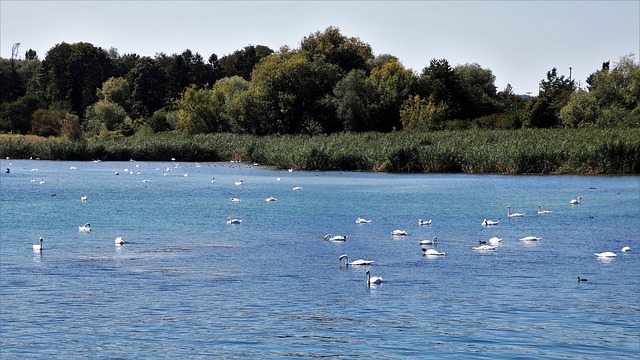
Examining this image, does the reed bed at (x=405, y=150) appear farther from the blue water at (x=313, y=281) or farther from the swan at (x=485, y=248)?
the swan at (x=485, y=248)

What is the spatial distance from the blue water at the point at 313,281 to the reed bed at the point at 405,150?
1685 cm

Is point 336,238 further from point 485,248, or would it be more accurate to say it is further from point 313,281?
point 313,281

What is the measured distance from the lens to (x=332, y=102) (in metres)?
99.4

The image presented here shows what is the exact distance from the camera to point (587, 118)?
286 feet

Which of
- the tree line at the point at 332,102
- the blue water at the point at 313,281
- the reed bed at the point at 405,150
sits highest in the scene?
the tree line at the point at 332,102

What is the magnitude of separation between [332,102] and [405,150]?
27400mm

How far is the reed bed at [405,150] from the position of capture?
6631cm

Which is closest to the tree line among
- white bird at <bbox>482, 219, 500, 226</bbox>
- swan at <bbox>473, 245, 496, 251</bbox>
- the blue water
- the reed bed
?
the reed bed

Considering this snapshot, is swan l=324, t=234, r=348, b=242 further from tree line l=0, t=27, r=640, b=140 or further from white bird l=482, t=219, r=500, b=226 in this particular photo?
tree line l=0, t=27, r=640, b=140

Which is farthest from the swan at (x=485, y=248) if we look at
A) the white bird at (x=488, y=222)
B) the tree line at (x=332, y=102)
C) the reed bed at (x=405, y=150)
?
the tree line at (x=332, y=102)

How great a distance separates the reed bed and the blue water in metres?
16.8

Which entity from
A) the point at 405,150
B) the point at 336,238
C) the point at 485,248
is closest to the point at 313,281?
the point at 485,248

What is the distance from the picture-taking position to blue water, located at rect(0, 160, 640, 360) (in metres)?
18.2

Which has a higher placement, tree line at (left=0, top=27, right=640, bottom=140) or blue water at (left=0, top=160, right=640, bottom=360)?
tree line at (left=0, top=27, right=640, bottom=140)
